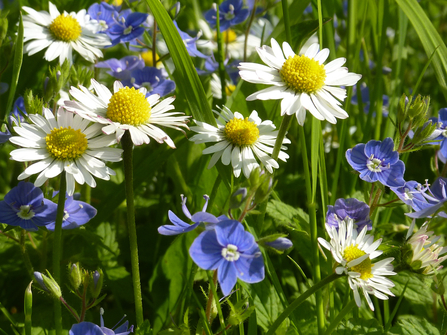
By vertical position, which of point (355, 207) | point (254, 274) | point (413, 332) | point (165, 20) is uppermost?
point (165, 20)

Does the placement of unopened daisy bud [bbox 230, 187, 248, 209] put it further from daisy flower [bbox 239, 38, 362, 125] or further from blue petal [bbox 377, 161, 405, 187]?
blue petal [bbox 377, 161, 405, 187]

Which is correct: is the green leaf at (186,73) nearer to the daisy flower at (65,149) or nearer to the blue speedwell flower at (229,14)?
the daisy flower at (65,149)

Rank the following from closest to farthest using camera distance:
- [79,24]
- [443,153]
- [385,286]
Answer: [385,286] < [443,153] < [79,24]

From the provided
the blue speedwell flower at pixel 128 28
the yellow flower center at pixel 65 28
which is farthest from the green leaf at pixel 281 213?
the yellow flower center at pixel 65 28

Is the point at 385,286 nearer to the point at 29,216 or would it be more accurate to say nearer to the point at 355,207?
the point at 355,207

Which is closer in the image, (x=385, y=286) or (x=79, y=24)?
(x=385, y=286)

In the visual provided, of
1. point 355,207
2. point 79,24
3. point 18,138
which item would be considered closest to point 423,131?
point 355,207

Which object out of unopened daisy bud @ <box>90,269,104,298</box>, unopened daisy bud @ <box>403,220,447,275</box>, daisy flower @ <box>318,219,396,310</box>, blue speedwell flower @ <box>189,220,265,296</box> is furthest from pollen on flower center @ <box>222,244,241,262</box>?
unopened daisy bud @ <box>403,220,447,275</box>
